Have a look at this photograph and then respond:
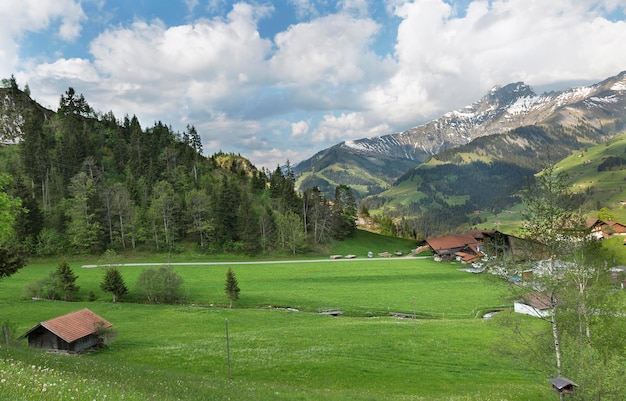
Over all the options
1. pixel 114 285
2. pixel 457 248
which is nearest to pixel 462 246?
pixel 457 248

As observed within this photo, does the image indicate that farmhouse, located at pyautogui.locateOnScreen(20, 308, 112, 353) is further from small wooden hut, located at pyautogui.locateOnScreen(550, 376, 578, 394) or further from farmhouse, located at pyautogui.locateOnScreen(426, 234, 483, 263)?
farmhouse, located at pyautogui.locateOnScreen(426, 234, 483, 263)

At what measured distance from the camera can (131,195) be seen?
11731cm

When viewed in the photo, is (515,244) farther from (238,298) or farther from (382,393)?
(238,298)

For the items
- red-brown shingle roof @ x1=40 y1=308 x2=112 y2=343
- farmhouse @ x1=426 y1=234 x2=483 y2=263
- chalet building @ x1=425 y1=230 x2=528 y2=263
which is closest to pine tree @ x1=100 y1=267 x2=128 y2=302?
red-brown shingle roof @ x1=40 y1=308 x2=112 y2=343

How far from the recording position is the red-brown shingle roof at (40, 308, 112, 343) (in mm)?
37906

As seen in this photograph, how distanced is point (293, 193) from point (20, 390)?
13009cm

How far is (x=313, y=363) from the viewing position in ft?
119

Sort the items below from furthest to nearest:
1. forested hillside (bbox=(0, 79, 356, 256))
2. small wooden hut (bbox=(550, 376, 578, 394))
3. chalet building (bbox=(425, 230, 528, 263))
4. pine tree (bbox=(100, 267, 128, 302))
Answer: chalet building (bbox=(425, 230, 528, 263)) < forested hillside (bbox=(0, 79, 356, 256)) < pine tree (bbox=(100, 267, 128, 302)) < small wooden hut (bbox=(550, 376, 578, 394))

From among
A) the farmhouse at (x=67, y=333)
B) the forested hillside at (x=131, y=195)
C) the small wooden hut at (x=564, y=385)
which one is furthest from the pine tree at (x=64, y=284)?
the small wooden hut at (x=564, y=385)

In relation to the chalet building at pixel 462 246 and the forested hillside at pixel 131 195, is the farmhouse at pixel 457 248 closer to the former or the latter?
the chalet building at pixel 462 246

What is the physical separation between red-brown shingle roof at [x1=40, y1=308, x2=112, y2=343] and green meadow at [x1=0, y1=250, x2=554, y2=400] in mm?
2889

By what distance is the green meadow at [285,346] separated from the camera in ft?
63.2

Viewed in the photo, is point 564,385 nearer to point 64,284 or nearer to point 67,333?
point 67,333

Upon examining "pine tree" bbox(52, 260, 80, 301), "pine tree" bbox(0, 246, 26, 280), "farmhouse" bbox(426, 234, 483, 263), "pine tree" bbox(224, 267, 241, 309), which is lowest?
"farmhouse" bbox(426, 234, 483, 263)
